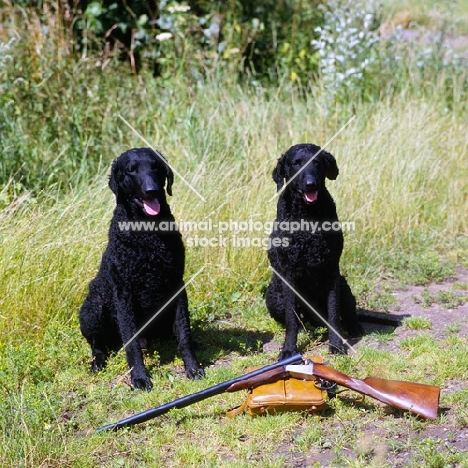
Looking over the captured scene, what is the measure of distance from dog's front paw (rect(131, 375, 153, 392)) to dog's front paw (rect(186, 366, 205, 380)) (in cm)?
24

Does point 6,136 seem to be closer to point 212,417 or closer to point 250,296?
point 250,296

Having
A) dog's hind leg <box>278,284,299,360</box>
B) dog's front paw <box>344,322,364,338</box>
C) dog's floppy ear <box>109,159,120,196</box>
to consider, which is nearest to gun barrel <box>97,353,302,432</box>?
dog's hind leg <box>278,284,299,360</box>

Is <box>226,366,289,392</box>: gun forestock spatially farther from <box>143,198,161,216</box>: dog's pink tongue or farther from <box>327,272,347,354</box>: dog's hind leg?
<box>143,198,161,216</box>: dog's pink tongue

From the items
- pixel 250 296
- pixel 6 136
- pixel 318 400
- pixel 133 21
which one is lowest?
pixel 250 296

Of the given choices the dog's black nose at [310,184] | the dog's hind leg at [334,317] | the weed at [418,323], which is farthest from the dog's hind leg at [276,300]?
the weed at [418,323]

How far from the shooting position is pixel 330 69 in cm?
769

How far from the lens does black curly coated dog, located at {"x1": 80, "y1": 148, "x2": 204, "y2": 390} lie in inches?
150

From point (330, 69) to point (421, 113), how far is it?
122cm

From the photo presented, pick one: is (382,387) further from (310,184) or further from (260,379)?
(310,184)

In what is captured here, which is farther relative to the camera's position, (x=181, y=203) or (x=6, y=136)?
(x=6, y=136)

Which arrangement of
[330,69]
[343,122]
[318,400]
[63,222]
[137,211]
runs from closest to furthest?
[318,400] < [137,211] < [63,222] < [343,122] < [330,69]

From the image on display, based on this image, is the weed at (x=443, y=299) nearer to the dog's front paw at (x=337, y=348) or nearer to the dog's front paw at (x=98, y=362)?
the dog's front paw at (x=337, y=348)

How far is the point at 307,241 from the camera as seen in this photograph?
410 cm

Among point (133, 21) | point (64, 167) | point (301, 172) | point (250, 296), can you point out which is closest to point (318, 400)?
point (301, 172)
